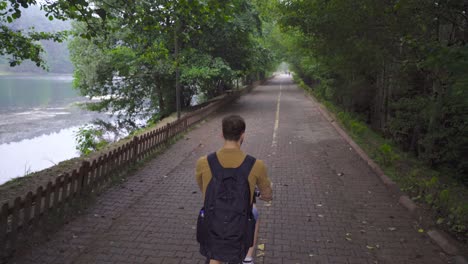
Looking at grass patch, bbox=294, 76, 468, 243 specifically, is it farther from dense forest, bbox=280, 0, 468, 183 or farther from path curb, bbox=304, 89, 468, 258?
dense forest, bbox=280, 0, 468, 183

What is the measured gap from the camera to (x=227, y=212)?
2752 mm

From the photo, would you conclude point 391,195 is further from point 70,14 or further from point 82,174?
point 70,14

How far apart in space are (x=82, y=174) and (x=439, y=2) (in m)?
7.29

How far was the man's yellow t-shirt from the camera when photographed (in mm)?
2791

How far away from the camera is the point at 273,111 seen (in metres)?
22.1

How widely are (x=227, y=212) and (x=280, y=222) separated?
123 inches

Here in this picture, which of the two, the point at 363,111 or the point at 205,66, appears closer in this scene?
the point at 205,66

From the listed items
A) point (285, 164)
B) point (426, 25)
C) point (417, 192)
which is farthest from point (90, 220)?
point (426, 25)

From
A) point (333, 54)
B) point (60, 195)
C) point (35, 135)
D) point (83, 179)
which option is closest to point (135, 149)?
point (83, 179)

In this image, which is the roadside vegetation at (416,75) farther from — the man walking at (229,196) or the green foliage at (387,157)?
the man walking at (229,196)

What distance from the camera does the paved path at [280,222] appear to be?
15.0 feet

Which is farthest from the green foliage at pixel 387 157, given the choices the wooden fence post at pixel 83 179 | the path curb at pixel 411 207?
the wooden fence post at pixel 83 179

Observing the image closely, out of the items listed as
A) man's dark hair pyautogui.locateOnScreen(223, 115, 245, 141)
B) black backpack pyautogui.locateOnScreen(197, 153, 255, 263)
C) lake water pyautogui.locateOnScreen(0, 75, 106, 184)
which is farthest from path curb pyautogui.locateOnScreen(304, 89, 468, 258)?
lake water pyautogui.locateOnScreen(0, 75, 106, 184)

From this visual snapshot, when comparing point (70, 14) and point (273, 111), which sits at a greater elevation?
point (70, 14)
